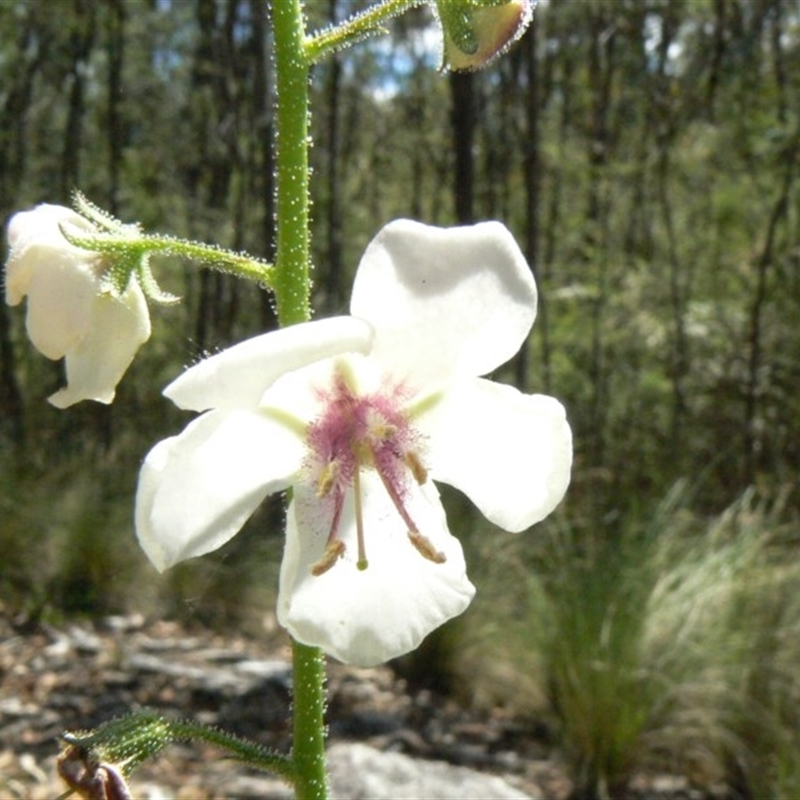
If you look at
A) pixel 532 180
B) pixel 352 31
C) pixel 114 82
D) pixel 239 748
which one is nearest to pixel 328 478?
pixel 239 748

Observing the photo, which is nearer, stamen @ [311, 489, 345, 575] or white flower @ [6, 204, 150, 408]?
stamen @ [311, 489, 345, 575]

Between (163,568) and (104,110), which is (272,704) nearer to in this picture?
(163,568)

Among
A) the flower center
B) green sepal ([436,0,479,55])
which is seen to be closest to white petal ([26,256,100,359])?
the flower center

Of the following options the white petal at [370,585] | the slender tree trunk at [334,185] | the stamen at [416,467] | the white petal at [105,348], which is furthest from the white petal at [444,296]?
the slender tree trunk at [334,185]

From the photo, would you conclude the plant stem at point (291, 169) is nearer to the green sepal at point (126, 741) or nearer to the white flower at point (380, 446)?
the white flower at point (380, 446)

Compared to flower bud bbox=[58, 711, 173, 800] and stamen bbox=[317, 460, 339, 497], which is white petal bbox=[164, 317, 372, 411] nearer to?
stamen bbox=[317, 460, 339, 497]

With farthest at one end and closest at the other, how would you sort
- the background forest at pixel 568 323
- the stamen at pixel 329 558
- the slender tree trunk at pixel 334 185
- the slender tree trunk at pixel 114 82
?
1. the slender tree trunk at pixel 114 82
2. the slender tree trunk at pixel 334 185
3. the background forest at pixel 568 323
4. the stamen at pixel 329 558
